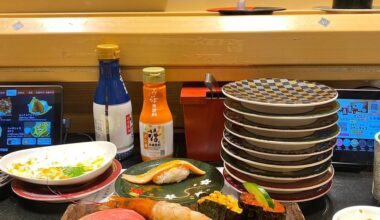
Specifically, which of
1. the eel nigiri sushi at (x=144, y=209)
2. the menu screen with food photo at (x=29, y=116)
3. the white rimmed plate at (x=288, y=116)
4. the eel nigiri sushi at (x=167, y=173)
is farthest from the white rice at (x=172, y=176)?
the menu screen with food photo at (x=29, y=116)

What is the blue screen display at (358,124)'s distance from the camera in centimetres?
120

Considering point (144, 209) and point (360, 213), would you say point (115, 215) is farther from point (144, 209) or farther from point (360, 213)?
point (360, 213)

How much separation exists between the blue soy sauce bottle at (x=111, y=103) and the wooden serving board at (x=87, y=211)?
12.6 inches

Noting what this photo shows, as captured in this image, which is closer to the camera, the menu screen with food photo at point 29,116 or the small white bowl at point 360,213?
the small white bowl at point 360,213

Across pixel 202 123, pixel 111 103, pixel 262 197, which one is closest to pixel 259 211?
pixel 262 197

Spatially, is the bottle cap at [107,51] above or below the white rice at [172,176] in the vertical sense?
above

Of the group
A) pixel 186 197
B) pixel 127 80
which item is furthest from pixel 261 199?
pixel 127 80

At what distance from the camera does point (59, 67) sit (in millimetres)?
1323

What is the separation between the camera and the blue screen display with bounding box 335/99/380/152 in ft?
3.93

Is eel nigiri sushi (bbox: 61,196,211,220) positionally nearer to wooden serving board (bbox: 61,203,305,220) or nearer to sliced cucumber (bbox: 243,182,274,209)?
wooden serving board (bbox: 61,203,305,220)

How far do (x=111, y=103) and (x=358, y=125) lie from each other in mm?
737

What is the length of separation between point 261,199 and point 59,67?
79cm

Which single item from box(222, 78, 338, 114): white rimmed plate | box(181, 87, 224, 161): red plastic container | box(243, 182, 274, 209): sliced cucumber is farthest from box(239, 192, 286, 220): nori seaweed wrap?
box(181, 87, 224, 161): red plastic container

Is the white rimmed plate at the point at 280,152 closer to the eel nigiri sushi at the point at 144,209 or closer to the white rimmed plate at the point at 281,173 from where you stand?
the white rimmed plate at the point at 281,173
